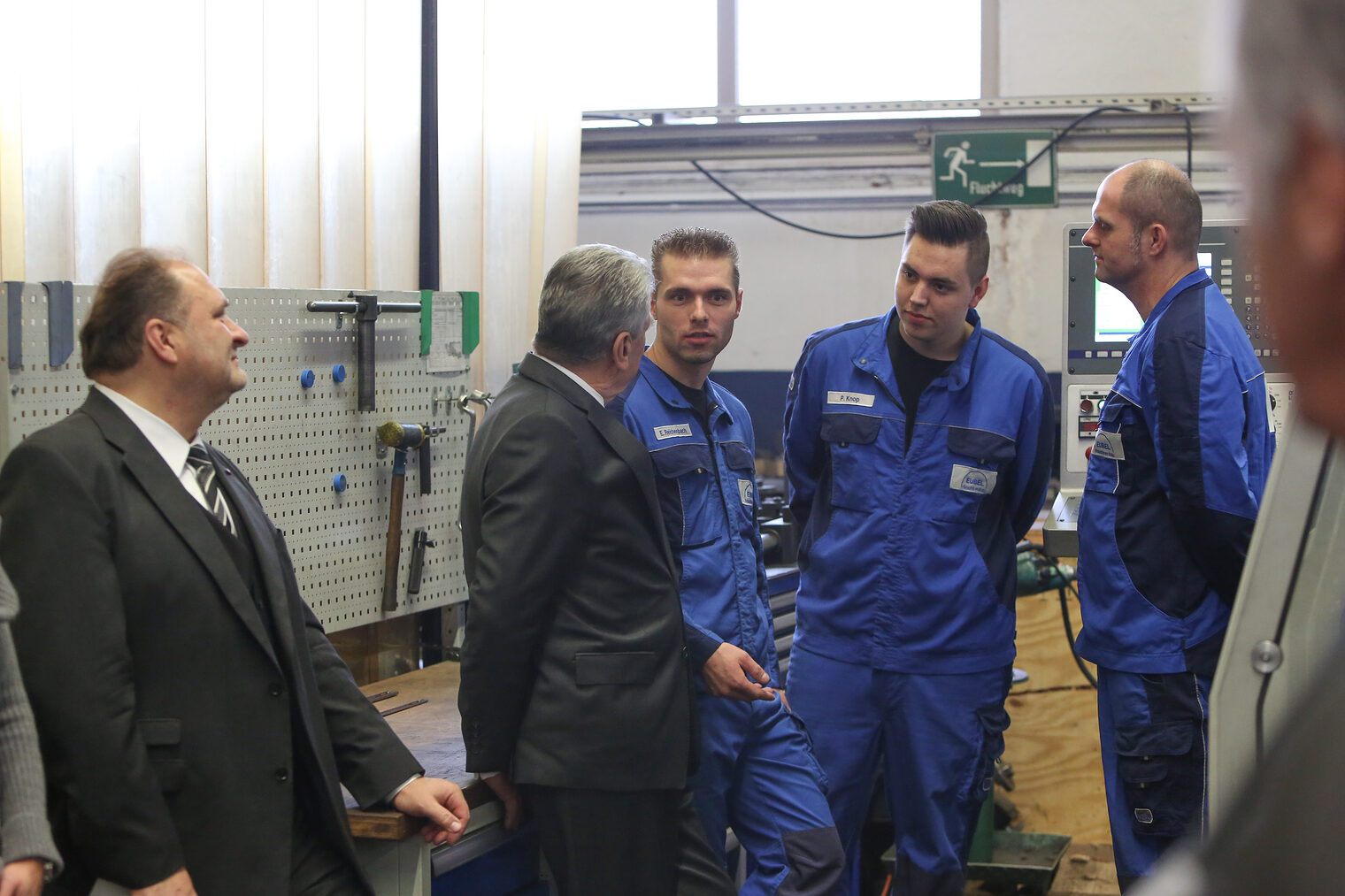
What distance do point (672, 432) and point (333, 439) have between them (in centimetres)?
60

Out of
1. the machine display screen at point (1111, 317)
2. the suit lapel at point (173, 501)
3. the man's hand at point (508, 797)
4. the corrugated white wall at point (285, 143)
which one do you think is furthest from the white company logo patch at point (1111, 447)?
the corrugated white wall at point (285, 143)

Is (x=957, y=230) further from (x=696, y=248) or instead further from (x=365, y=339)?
(x=365, y=339)

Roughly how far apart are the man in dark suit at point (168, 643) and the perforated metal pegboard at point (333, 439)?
279 millimetres

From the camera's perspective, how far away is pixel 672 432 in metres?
2.15

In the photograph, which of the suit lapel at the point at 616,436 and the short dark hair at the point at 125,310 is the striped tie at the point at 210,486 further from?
the suit lapel at the point at 616,436

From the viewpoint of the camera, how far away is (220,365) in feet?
5.13

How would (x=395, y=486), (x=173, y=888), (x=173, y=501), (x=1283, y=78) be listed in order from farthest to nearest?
(x=395, y=486), (x=173, y=501), (x=173, y=888), (x=1283, y=78)

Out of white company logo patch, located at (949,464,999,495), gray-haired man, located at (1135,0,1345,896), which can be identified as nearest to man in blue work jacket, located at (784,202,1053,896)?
white company logo patch, located at (949,464,999,495)

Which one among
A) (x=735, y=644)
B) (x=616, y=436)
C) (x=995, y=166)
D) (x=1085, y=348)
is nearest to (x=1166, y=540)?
(x=735, y=644)

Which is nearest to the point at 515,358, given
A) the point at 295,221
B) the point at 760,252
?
the point at 295,221

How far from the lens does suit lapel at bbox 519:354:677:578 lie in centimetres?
184

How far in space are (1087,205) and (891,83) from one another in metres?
0.83

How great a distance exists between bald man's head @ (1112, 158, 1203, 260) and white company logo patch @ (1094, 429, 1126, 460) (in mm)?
379

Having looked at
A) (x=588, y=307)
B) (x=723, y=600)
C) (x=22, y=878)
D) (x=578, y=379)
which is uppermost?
(x=588, y=307)
